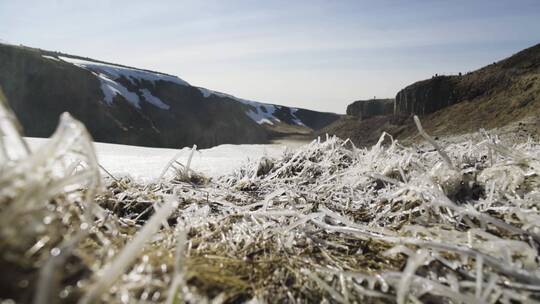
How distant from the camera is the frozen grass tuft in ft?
1.14

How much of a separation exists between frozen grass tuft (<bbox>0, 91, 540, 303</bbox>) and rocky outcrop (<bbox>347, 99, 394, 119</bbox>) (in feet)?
58.0

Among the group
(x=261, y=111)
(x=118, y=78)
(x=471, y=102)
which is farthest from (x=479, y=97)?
(x=261, y=111)

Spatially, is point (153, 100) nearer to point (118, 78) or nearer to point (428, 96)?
point (118, 78)

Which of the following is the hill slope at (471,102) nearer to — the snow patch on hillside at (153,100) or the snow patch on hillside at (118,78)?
the snow patch on hillside at (118,78)

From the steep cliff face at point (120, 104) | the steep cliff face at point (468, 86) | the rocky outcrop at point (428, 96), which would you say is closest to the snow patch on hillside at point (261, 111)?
the steep cliff face at point (120, 104)

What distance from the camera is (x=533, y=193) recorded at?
2.95 ft

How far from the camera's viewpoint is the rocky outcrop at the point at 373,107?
61.4 feet

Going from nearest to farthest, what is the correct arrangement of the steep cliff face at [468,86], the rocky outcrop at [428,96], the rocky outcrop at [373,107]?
the steep cliff face at [468,86]
the rocky outcrop at [428,96]
the rocky outcrop at [373,107]

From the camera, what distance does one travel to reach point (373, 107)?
19.1 metres

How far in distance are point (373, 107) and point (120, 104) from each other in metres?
18.6

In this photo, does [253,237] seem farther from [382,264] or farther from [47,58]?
[47,58]

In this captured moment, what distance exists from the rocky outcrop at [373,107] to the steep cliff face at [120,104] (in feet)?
47.5

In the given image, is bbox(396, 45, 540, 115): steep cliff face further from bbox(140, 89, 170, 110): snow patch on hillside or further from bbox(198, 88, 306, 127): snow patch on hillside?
bbox(198, 88, 306, 127): snow patch on hillside

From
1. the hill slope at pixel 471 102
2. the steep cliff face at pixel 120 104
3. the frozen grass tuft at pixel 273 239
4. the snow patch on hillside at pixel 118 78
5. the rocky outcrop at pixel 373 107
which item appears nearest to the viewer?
the frozen grass tuft at pixel 273 239
